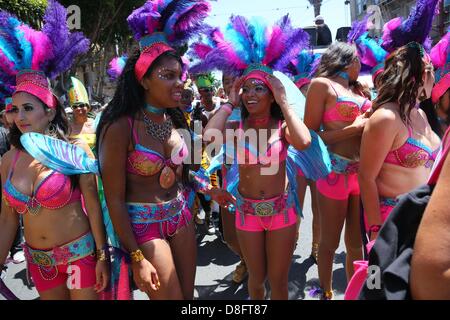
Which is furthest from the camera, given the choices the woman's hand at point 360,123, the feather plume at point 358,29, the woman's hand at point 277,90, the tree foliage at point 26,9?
the tree foliage at point 26,9

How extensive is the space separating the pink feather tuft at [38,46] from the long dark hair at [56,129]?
10.2 inches

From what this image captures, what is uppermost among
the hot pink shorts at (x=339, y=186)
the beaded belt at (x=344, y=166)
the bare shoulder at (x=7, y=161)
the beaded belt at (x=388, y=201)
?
the bare shoulder at (x=7, y=161)

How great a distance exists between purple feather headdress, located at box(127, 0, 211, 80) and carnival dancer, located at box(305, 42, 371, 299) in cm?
138

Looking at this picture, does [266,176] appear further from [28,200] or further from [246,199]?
[28,200]

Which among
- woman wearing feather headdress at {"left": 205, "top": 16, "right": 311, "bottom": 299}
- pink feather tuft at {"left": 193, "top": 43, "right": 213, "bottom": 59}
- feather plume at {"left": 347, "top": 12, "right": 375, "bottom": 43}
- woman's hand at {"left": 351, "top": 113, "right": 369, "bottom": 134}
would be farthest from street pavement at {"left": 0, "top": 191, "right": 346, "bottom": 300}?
feather plume at {"left": 347, "top": 12, "right": 375, "bottom": 43}

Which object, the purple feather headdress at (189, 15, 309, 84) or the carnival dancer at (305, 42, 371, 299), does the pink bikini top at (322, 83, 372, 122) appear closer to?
the carnival dancer at (305, 42, 371, 299)

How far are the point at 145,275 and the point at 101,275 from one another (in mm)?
326

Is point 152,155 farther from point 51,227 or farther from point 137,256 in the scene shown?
point 51,227

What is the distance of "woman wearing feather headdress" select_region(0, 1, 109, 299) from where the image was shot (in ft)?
7.34

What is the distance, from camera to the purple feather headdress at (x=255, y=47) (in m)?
2.71

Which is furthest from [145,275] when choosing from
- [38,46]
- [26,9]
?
[26,9]

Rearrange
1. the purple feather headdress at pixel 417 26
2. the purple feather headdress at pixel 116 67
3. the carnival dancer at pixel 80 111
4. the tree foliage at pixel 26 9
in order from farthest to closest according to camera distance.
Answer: the tree foliage at pixel 26 9, the carnival dancer at pixel 80 111, the purple feather headdress at pixel 116 67, the purple feather headdress at pixel 417 26

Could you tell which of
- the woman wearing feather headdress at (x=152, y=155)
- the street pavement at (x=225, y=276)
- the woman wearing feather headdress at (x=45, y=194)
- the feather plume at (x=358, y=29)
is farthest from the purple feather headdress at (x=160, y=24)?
the street pavement at (x=225, y=276)

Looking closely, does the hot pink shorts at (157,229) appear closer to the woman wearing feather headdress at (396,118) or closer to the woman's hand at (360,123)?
the woman wearing feather headdress at (396,118)
